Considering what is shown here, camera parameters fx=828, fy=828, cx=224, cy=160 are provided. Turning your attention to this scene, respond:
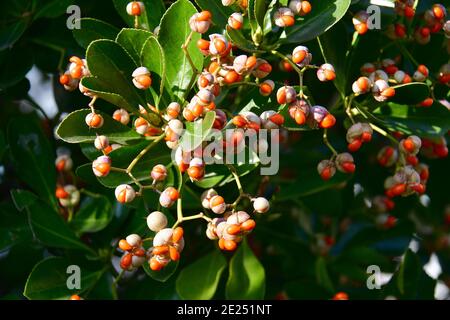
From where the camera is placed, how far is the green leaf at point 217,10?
1.40 metres

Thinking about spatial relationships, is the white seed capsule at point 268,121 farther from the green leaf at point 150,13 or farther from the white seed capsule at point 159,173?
the green leaf at point 150,13

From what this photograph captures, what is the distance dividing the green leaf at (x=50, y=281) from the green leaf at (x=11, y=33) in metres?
0.43

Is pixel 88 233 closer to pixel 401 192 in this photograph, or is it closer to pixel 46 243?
pixel 46 243

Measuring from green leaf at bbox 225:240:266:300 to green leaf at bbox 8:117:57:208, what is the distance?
415 millimetres

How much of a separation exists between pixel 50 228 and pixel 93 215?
0.10m

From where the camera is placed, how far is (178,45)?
1407 millimetres

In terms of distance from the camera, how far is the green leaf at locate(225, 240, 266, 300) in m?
1.69

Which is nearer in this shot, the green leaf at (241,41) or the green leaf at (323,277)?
the green leaf at (241,41)

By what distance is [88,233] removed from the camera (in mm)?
1826

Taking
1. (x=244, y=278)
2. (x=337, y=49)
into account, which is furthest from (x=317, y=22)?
(x=244, y=278)

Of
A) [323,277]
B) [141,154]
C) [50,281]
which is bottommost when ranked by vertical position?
[323,277]

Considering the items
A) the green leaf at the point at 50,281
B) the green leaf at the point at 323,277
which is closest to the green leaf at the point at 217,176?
the green leaf at the point at 50,281

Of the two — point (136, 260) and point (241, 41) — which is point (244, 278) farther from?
point (241, 41)
